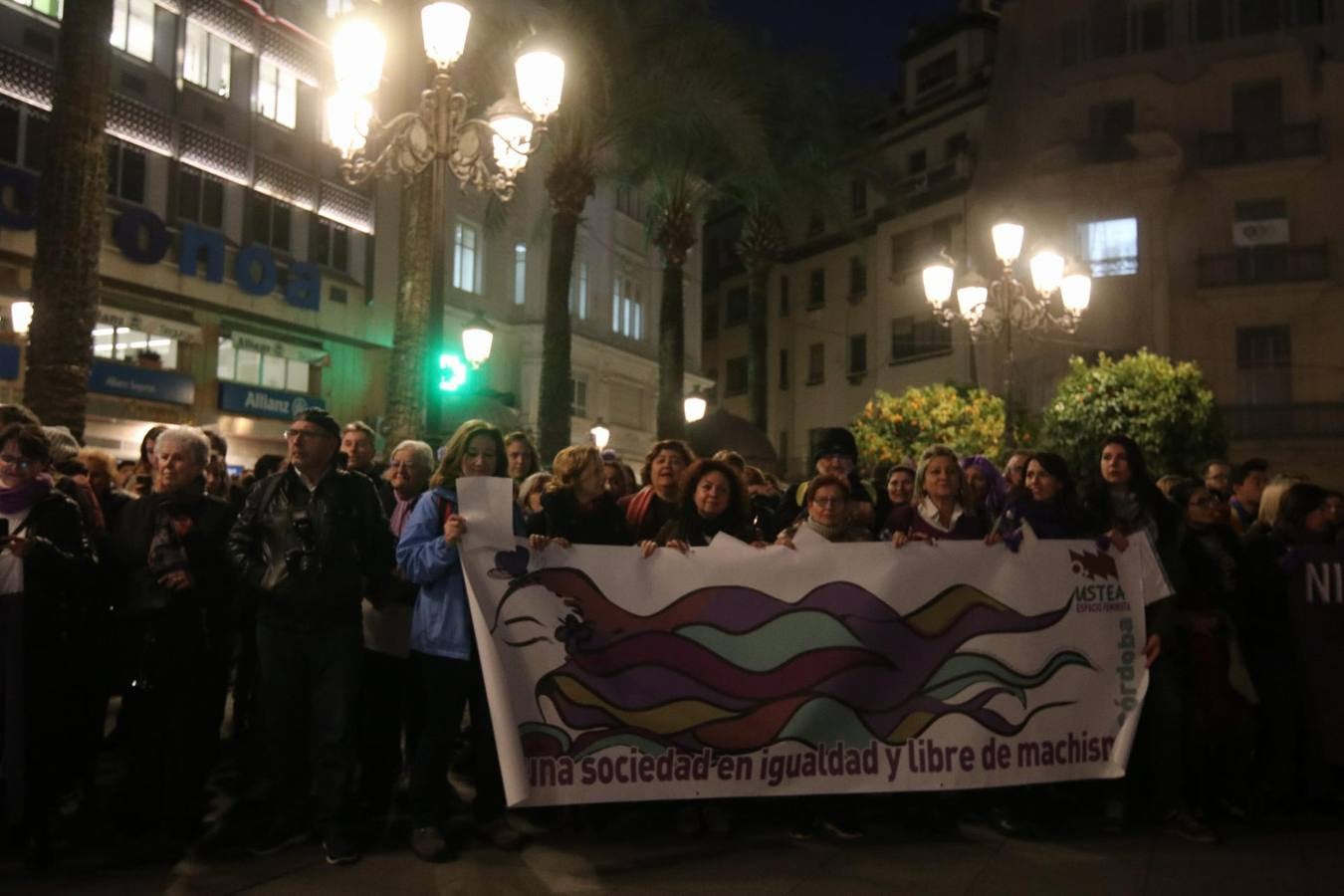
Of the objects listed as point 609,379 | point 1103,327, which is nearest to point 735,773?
point 1103,327

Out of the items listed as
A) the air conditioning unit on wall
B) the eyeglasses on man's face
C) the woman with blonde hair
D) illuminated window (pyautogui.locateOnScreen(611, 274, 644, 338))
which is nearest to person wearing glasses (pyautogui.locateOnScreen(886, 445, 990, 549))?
the woman with blonde hair

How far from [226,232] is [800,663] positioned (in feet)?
78.2

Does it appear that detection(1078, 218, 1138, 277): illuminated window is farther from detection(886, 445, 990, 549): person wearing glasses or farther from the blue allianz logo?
detection(886, 445, 990, 549): person wearing glasses

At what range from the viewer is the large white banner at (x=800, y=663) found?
5625mm

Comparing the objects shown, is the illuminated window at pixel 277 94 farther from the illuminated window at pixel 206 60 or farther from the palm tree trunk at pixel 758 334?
the palm tree trunk at pixel 758 334

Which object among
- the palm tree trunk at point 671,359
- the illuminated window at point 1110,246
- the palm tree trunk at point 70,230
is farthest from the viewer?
the illuminated window at point 1110,246

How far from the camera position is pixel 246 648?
8211 millimetres

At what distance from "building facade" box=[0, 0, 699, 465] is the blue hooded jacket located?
14603mm

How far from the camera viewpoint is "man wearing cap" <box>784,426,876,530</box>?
730 centimetres

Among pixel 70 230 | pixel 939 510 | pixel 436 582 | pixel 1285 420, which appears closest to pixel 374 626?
pixel 436 582

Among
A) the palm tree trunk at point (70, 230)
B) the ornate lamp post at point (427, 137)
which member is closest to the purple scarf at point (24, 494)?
the ornate lamp post at point (427, 137)

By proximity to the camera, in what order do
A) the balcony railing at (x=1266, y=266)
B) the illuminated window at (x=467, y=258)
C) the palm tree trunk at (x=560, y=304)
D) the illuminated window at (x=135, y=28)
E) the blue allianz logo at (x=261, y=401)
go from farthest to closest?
1. the illuminated window at (x=467, y=258)
2. the balcony railing at (x=1266, y=266)
3. the blue allianz logo at (x=261, y=401)
4. the illuminated window at (x=135, y=28)
5. the palm tree trunk at (x=560, y=304)

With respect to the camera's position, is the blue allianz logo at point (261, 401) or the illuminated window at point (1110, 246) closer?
the blue allianz logo at point (261, 401)

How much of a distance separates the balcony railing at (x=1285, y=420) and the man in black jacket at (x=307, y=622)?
31201 mm
